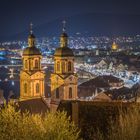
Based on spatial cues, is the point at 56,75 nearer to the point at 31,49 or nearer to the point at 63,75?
the point at 63,75

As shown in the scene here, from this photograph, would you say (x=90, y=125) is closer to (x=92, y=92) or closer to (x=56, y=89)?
(x=56, y=89)

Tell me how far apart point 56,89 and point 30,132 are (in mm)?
19646

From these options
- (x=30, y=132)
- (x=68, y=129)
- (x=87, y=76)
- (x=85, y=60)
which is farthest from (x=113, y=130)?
(x=85, y=60)

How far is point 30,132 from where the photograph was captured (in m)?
14.3

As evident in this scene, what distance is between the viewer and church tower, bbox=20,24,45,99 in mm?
34219

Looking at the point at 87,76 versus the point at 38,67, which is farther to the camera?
the point at 87,76

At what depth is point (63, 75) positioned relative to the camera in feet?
111

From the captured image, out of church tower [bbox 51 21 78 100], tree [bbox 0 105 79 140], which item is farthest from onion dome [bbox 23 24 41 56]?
tree [bbox 0 105 79 140]

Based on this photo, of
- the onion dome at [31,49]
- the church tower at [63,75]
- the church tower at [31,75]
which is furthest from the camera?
the onion dome at [31,49]

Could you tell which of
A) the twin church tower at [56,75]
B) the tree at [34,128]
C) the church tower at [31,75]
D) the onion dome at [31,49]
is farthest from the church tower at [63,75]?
the tree at [34,128]

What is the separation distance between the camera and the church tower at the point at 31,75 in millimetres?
34219

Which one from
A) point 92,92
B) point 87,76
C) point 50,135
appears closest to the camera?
point 50,135

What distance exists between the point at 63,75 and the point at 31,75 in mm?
2081

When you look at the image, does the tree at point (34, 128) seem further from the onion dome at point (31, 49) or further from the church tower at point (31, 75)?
the onion dome at point (31, 49)
